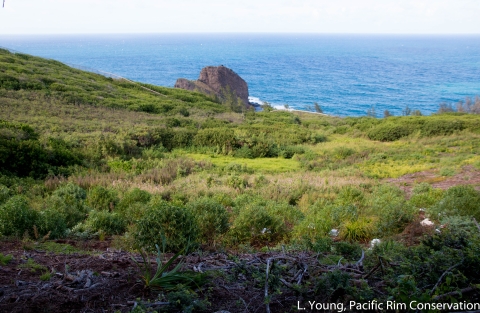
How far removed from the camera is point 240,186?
43.1ft

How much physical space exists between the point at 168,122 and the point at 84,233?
1931cm

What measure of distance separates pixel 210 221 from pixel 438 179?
31.2 ft

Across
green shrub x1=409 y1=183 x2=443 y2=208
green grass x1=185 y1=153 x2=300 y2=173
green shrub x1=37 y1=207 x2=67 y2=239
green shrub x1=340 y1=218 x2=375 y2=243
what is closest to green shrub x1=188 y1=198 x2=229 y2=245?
green shrub x1=340 y1=218 x2=375 y2=243

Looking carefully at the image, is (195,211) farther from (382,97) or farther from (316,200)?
(382,97)

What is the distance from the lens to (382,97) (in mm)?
79500

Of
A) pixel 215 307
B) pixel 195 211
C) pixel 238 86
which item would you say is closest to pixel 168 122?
pixel 195 211

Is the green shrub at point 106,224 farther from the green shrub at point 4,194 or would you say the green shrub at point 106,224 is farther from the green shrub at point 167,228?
the green shrub at point 4,194

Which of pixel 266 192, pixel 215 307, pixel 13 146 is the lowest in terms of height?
pixel 266 192

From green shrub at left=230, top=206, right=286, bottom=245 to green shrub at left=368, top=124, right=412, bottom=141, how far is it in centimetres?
2006

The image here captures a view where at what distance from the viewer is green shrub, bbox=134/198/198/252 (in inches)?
241

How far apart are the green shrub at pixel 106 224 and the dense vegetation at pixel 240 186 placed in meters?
0.02

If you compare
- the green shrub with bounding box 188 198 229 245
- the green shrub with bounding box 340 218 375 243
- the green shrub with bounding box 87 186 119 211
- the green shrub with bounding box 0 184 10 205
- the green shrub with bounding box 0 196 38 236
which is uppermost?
the green shrub with bounding box 0 196 38 236

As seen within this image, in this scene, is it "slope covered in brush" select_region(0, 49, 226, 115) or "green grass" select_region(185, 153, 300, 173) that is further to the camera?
"slope covered in brush" select_region(0, 49, 226, 115)

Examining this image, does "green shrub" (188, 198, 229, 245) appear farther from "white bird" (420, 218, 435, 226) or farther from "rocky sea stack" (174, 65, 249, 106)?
"rocky sea stack" (174, 65, 249, 106)
